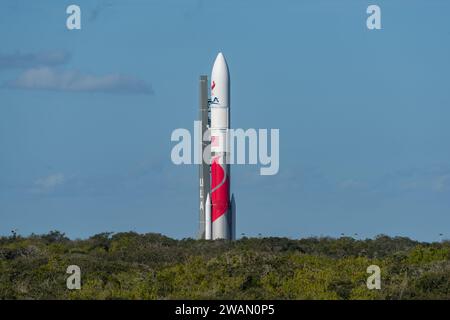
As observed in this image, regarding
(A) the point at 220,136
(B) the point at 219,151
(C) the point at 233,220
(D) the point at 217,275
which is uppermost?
(A) the point at 220,136

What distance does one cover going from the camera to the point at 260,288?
1745 inches

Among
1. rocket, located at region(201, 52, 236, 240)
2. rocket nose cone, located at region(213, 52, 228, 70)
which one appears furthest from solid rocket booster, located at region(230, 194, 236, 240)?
rocket nose cone, located at region(213, 52, 228, 70)

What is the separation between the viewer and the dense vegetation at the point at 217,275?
42.8 m

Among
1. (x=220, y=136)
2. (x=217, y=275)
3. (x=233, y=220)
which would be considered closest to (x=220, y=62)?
(x=220, y=136)

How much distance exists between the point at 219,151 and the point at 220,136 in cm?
83

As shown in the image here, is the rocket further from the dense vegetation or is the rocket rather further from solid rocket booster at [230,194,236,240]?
the dense vegetation

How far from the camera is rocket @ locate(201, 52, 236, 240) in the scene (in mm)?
68812

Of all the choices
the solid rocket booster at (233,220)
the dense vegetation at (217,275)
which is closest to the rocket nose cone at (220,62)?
the solid rocket booster at (233,220)

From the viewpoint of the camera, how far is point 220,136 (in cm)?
6881

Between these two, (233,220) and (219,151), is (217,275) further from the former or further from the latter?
(233,220)
